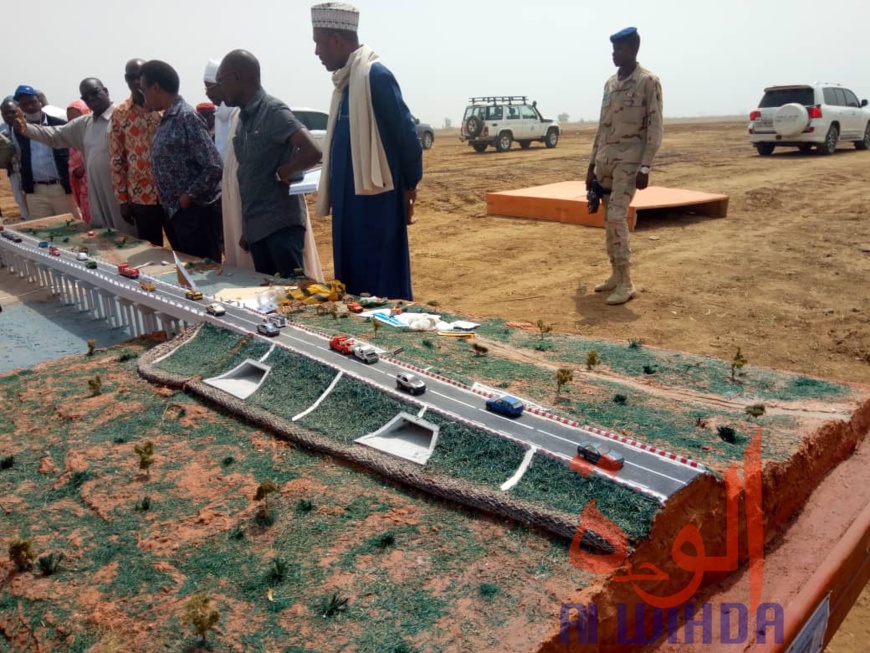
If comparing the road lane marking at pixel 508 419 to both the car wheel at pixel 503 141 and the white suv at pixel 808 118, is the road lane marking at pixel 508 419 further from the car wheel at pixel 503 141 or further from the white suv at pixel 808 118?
the car wheel at pixel 503 141

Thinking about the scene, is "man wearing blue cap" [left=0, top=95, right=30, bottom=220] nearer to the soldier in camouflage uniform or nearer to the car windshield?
the soldier in camouflage uniform

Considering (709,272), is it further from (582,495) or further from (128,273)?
(582,495)

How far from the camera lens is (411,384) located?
5.90 ft

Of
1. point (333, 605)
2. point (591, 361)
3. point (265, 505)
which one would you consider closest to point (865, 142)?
point (591, 361)

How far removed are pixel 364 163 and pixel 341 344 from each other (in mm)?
1463

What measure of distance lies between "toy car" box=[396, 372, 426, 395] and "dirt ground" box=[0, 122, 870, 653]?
135 centimetres

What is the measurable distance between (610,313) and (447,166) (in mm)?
11058

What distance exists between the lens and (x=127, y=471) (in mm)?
1711

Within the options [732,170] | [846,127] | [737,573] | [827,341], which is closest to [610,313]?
[827,341]

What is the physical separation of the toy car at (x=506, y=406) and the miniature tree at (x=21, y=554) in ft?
3.34

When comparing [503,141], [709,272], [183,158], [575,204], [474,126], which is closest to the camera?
[183,158]

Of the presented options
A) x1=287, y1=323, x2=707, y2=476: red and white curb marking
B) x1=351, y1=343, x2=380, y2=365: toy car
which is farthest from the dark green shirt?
x1=287, y1=323, x2=707, y2=476: red and white curb marking

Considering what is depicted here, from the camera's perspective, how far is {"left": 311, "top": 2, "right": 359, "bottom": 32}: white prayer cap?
3.25 metres

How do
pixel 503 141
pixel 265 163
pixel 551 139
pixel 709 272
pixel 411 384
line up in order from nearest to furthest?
1. pixel 411 384
2. pixel 265 163
3. pixel 709 272
4. pixel 503 141
5. pixel 551 139
